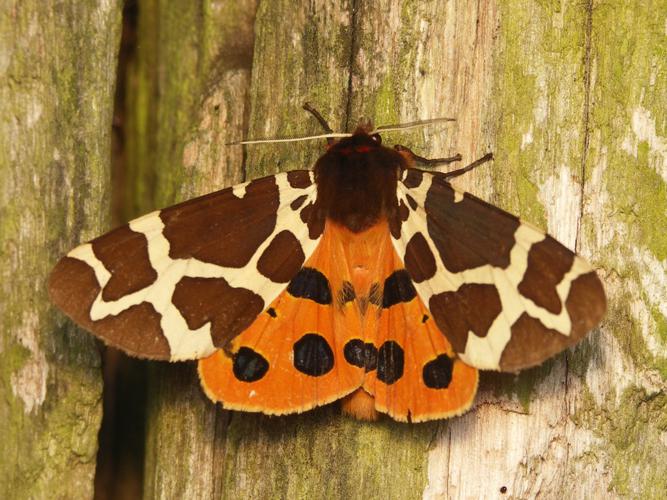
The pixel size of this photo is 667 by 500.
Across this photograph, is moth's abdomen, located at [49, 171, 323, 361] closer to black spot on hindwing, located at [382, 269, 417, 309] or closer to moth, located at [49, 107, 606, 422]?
moth, located at [49, 107, 606, 422]

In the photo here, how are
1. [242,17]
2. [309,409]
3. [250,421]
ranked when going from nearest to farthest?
[309,409]
[250,421]
[242,17]

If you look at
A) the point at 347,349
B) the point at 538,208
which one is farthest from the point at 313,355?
the point at 538,208

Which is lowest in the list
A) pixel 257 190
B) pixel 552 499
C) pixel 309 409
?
pixel 552 499

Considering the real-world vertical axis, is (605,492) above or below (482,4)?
below

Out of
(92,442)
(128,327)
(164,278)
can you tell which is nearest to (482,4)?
(164,278)

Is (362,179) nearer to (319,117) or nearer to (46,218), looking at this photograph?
(319,117)

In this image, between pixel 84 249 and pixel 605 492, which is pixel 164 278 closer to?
pixel 84 249

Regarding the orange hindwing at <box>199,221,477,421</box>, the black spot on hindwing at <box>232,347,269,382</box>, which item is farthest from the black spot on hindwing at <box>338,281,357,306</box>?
the black spot on hindwing at <box>232,347,269,382</box>
